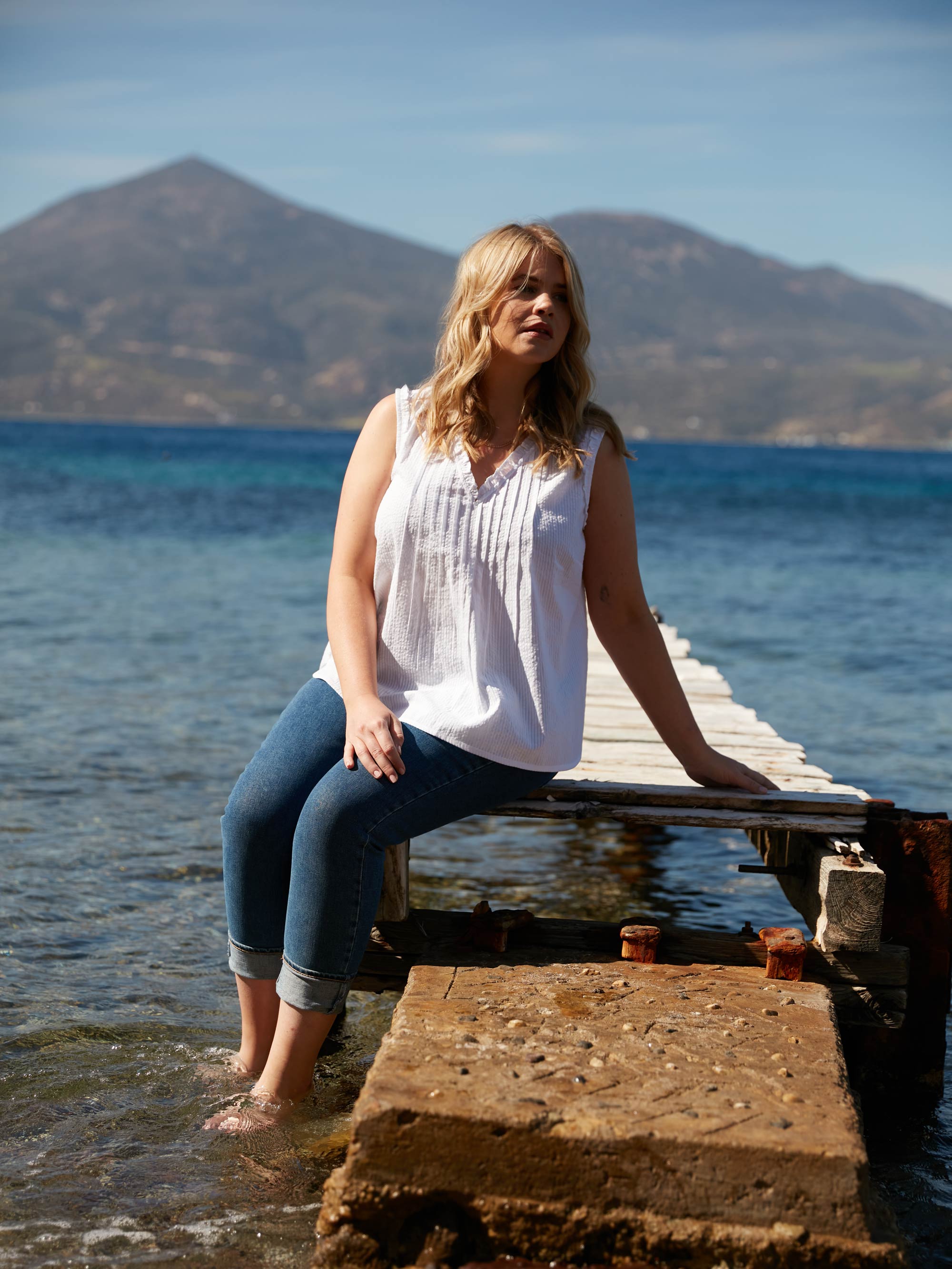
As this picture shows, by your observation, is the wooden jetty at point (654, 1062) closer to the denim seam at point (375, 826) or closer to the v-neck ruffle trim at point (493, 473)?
the denim seam at point (375, 826)

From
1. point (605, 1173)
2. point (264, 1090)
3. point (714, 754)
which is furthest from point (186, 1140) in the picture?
point (714, 754)

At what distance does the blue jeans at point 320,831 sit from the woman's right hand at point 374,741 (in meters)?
0.03

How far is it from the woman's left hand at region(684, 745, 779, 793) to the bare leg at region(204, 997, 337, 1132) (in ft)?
3.93

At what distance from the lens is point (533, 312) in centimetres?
308

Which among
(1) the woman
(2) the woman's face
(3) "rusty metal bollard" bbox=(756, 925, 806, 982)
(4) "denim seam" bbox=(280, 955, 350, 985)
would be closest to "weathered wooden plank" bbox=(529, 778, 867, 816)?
(1) the woman

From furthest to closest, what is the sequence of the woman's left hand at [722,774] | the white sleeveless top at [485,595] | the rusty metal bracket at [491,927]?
the woman's left hand at [722,774], the rusty metal bracket at [491,927], the white sleeveless top at [485,595]

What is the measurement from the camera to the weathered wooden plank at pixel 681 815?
3.23m

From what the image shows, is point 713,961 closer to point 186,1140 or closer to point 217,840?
point 186,1140

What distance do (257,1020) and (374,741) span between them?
2.77 feet

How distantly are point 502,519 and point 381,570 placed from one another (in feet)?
1.07

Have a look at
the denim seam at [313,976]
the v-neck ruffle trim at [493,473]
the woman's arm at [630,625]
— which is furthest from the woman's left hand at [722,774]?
the denim seam at [313,976]

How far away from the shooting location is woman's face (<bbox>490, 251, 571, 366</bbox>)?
121 inches

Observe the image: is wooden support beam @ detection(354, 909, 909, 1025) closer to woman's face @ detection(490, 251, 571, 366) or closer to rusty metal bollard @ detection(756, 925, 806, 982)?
rusty metal bollard @ detection(756, 925, 806, 982)

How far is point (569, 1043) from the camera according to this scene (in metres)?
2.46
